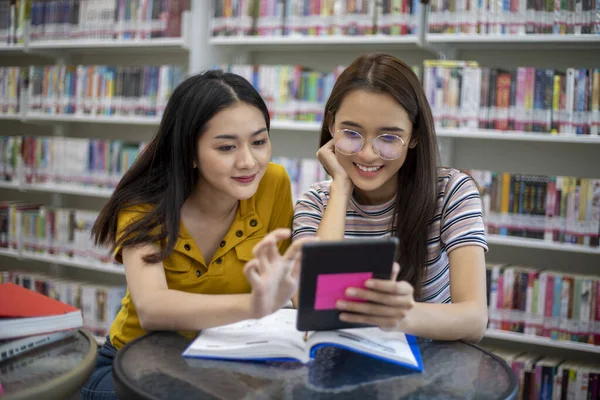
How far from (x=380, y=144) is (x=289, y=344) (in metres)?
0.55

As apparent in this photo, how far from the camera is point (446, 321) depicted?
120cm

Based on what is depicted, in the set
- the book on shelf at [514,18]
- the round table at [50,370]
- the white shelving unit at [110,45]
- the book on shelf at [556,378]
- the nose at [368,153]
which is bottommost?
the book on shelf at [556,378]

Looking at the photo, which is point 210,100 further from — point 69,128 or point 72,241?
point 69,128

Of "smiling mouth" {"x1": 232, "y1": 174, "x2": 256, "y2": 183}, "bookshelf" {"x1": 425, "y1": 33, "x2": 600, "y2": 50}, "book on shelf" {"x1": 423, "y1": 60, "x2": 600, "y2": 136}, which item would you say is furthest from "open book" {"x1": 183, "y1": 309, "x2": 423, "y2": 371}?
"bookshelf" {"x1": 425, "y1": 33, "x2": 600, "y2": 50}

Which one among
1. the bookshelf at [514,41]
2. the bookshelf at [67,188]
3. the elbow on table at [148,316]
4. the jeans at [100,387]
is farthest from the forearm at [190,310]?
the bookshelf at [67,188]

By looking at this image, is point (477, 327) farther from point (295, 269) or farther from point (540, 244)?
point (540, 244)

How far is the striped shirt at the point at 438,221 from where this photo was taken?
1.39m

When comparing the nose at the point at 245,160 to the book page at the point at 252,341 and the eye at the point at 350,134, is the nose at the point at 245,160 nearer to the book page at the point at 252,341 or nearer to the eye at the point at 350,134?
the eye at the point at 350,134

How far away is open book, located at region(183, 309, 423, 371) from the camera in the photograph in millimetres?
1041

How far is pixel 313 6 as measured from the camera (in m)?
2.76

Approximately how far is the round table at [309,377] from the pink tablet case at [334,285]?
117 mm

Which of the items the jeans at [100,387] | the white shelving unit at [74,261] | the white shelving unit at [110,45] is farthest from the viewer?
the white shelving unit at [74,261]

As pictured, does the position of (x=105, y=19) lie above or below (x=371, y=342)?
above

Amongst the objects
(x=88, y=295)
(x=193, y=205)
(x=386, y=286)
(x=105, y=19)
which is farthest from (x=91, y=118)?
(x=386, y=286)
